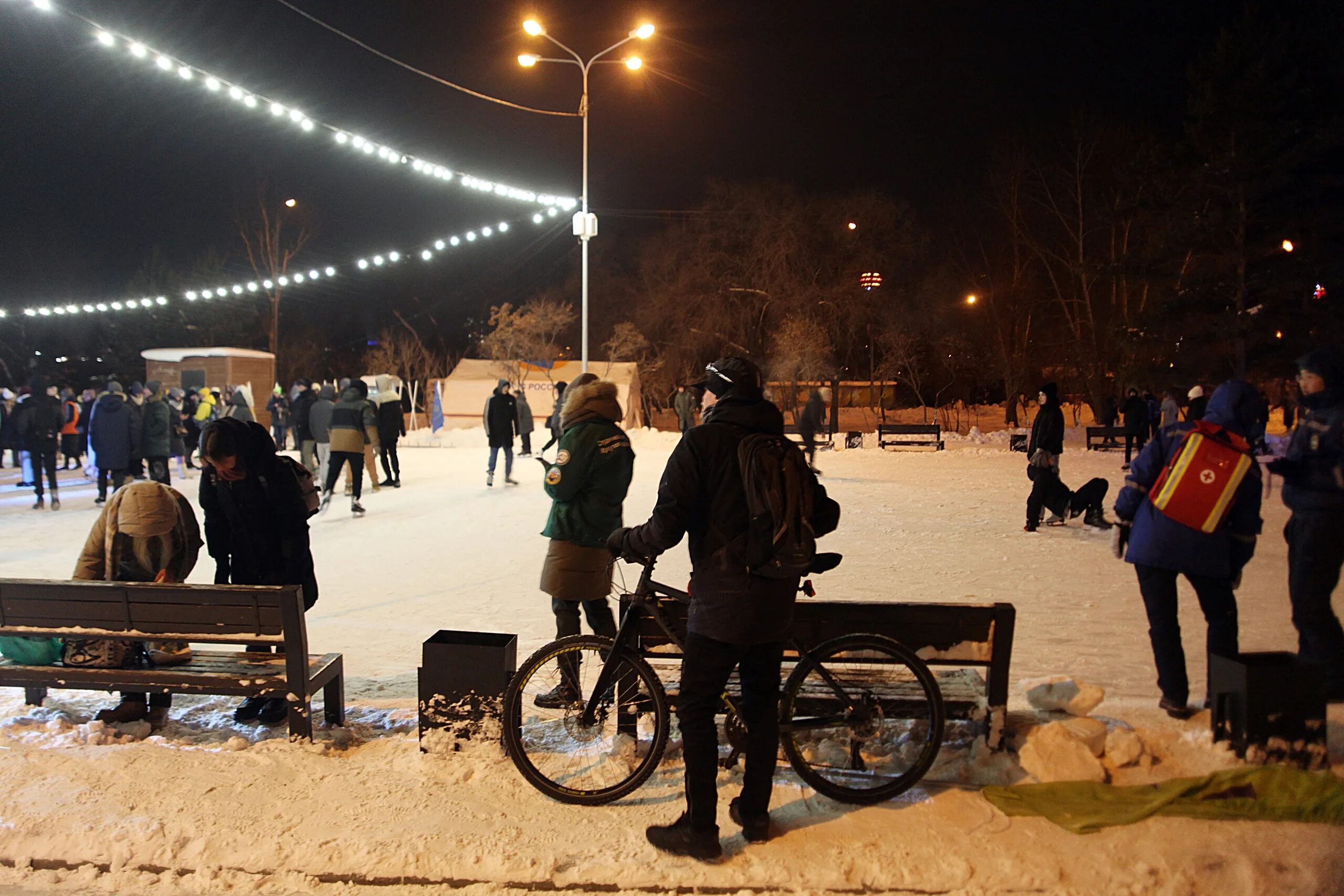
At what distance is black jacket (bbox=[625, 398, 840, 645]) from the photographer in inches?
122

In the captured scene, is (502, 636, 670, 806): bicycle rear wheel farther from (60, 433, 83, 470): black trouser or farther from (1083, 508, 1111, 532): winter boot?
(60, 433, 83, 470): black trouser

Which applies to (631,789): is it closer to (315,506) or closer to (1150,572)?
(315,506)

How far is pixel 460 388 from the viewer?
30875 mm

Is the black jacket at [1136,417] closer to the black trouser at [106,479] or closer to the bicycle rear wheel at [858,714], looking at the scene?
the bicycle rear wheel at [858,714]

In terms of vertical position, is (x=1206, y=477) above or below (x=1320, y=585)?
above

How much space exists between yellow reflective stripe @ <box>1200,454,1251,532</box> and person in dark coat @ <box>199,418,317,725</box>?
→ 14.5 feet

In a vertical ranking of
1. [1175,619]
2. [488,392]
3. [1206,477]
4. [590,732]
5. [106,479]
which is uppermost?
[488,392]

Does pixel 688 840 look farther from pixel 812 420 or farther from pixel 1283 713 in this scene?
pixel 812 420

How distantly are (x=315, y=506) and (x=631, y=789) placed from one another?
2344 millimetres

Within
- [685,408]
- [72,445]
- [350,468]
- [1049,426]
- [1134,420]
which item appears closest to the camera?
[1049,426]

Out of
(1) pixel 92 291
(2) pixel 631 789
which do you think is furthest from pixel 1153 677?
(1) pixel 92 291

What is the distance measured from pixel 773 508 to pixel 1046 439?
8028mm

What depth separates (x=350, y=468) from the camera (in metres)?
12.4

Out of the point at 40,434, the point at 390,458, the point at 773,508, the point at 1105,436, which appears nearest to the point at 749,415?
the point at 773,508
